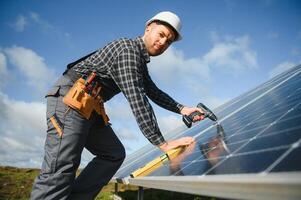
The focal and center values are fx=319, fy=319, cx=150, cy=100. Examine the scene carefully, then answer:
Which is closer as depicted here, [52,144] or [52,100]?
[52,144]

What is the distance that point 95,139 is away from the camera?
4.76 metres

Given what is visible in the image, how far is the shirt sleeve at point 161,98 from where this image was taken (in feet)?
17.9

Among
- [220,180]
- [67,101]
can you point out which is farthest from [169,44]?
[220,180]

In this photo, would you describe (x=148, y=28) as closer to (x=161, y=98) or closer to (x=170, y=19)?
(x=170, y=19)

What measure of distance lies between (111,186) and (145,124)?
283 inches

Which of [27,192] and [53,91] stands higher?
[53,91]

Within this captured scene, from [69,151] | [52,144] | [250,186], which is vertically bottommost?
[250,186]

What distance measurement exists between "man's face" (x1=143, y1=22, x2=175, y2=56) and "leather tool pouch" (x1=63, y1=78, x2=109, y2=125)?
103cm

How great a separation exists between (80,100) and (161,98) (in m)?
1.83

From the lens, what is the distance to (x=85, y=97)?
13.4 ft

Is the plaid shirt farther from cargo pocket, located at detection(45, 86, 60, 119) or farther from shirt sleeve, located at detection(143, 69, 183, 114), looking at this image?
shirt sleeve, located at detection(143, 69, 183, 114)

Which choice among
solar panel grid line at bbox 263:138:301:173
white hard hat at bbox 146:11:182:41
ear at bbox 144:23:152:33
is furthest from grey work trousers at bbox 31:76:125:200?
solar panel grid line at bbox 263:138:301:173

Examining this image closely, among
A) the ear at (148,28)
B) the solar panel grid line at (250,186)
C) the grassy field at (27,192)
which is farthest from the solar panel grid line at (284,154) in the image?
the grassy field at (27,192)

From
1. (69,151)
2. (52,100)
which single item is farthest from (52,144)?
(52,100)
